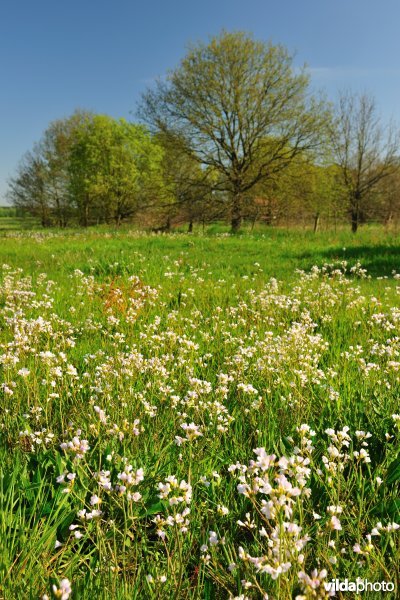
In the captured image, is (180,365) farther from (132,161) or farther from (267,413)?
(132,161)

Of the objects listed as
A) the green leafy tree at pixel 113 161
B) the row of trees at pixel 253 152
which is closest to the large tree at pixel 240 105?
the row of trees at pixel 253 152

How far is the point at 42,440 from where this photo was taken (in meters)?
2.75

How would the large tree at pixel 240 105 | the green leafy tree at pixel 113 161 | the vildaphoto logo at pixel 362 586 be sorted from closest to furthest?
the vildaphoto logo at pixel 362 586
the large tree at pixel 240 105
the green leafy tree at pixel 113 161

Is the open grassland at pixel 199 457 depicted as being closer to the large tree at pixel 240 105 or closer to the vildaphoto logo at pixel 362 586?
the vildaphoto logo at pixel 362 586

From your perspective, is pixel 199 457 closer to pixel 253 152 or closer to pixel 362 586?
pixel 362 586

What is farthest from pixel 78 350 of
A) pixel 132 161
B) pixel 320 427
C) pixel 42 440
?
pixel 132 161

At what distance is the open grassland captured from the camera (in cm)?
167

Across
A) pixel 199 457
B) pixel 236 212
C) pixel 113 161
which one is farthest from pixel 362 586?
pixel 113 161

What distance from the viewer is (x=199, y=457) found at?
2516 millimetres

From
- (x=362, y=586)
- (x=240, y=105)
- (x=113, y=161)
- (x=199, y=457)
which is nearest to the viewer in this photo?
(x=362, y=586)

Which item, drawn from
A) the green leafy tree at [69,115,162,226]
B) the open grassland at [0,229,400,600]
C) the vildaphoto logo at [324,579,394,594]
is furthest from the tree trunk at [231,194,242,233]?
the vildaphoto logo at [324,579,394,594]

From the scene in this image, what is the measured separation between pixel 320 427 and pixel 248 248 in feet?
40.3

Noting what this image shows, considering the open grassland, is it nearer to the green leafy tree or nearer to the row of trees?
the row of trees

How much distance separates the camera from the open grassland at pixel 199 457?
5.49 ft
